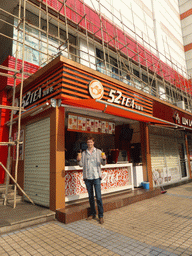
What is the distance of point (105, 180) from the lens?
692 centimetres

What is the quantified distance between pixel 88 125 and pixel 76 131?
59 centimetres

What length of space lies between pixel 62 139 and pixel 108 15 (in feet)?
36.3

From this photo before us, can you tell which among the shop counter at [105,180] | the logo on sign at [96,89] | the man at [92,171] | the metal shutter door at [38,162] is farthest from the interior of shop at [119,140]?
the man at [92,171]

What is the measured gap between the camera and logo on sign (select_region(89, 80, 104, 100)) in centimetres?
610

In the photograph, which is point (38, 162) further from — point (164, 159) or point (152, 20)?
point (152, 20)

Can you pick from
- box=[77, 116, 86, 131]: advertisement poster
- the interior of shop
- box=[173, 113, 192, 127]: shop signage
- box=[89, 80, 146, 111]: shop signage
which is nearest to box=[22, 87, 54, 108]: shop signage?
box=[89, 80, 146, 111]: shop signage

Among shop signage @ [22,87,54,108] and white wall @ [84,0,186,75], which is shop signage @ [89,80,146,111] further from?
white wall @ [84,0,186,75]

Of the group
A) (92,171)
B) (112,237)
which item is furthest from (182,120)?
(112,237)

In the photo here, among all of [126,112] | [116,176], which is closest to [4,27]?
[126,112]

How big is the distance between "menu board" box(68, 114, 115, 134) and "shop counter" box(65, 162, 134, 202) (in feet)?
5.54

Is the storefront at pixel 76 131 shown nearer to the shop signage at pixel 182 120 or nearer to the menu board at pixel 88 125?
the menu board at pixel 88 125

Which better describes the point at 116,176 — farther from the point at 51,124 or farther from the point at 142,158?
the point at 51,124

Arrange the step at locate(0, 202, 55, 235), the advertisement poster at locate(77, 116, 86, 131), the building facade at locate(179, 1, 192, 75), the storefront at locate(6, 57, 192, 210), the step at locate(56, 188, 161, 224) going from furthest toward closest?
the building facade at locate(179, 1, 192, 75) < the advertisement poster at locate(77, 116, 86, 131) < the storefront at locate(6, 57, 192, 210) < the step at locate(56, 188, 161, 224) < the step at locate(0, 202, 55, 235)

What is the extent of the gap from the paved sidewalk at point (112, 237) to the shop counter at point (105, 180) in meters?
1.22
